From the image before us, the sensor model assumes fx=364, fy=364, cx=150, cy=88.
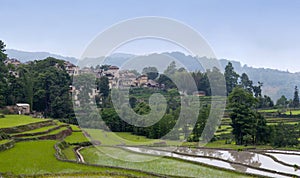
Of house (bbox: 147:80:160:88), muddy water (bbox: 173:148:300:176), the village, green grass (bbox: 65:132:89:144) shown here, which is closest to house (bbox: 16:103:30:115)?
the village

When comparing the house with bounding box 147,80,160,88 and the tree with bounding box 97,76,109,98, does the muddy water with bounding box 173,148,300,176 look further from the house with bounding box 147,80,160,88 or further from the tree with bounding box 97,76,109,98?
the house with bounding box 147,80,160,88

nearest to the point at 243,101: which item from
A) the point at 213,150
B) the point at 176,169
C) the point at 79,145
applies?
the point at 213,150

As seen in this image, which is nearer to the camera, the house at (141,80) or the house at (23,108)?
the house at (23,108)

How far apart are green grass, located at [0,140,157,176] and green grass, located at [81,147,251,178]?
187 centimetres

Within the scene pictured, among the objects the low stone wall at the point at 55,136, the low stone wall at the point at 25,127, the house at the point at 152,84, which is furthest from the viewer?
the house at the point at 152,84

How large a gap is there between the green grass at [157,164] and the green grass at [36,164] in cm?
187

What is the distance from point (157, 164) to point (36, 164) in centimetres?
554

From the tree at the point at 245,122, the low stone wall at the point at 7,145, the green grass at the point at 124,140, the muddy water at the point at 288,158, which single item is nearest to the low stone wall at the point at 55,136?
the low stone wall at the point at 7,145

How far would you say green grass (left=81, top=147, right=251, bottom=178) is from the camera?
49.2ft

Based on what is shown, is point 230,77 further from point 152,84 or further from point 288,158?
point 288,158

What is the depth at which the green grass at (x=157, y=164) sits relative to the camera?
15.0m

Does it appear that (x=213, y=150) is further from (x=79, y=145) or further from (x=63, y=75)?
(x=63, y=75)

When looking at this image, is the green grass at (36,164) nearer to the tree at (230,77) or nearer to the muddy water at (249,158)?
the muddy water at (249,158)

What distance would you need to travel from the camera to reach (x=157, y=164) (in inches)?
676
